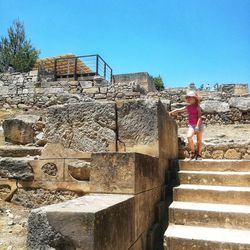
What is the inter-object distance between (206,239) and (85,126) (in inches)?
77.2

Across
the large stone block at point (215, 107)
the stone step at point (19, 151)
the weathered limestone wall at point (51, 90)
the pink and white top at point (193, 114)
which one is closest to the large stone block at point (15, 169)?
the stone step at point (19, 151)

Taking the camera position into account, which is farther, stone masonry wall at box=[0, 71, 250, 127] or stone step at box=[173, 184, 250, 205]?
stone masonry wall at box=[0, 71, 250, 127]

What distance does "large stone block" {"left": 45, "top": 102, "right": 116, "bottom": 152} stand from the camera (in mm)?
3607

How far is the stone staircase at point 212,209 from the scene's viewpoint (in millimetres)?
2699

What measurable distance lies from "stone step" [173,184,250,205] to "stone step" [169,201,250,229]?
14 cm

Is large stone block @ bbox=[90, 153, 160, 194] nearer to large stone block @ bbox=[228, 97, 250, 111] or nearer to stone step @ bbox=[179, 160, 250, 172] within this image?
stone step @ bbox=[179, 160, 250, 172]

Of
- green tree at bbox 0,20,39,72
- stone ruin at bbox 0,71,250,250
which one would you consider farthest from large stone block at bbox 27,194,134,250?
green tree at bbox 0,20,39,72

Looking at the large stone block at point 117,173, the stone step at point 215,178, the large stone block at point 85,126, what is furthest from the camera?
the stone step at point 215,178

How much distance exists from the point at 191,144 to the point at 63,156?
7.59 ft

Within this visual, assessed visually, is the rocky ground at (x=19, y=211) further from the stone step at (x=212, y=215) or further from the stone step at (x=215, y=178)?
the stone step at (x=215, y=178)

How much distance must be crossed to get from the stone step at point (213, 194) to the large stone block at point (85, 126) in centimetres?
106

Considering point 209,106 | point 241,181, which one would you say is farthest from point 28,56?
point 241,181

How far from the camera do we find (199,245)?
2672 millimetres

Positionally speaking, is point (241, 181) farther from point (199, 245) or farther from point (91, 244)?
point (91, 244)
